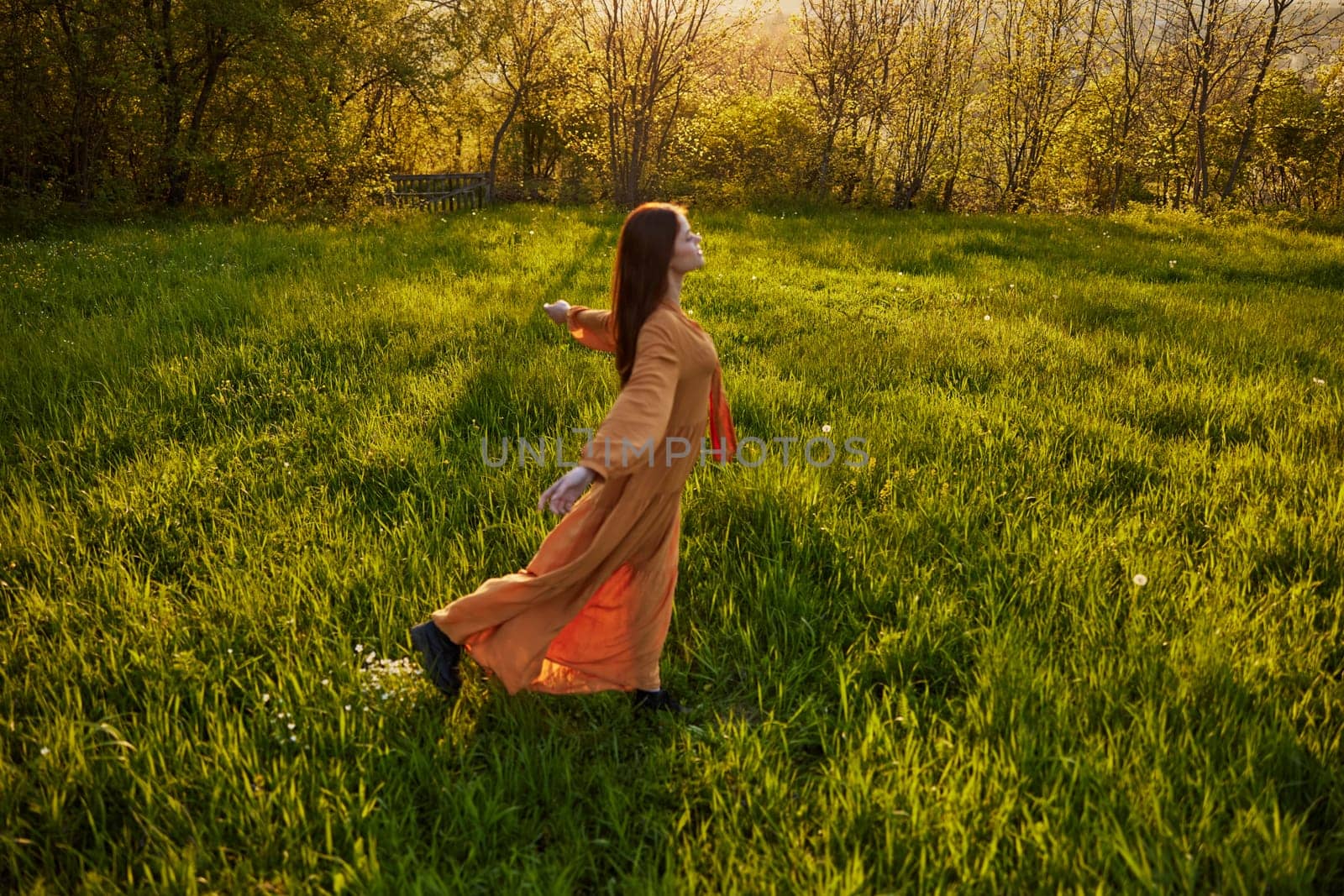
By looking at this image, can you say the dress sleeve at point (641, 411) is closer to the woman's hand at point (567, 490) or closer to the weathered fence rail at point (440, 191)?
the woman's hand at point (567, 490)

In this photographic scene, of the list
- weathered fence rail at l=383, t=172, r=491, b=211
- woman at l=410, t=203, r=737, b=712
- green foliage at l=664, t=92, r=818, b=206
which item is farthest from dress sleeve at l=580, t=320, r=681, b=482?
green foliage at l=664, t=92, r=818, b=206

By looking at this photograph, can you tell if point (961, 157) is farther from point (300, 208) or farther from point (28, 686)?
point (28, 686)

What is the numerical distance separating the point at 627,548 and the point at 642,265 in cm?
90

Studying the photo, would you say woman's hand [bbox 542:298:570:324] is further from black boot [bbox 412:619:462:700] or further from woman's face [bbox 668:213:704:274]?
black boot [bbox 412:619:462:700]

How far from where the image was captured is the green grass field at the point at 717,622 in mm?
2070

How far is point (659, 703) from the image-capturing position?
265 cm

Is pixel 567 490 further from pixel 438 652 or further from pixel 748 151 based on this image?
pixel 748 151

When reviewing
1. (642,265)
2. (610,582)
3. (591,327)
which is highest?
(642,265)

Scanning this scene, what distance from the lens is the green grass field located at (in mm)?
2070

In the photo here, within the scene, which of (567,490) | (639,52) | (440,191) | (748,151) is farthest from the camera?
(748,151)

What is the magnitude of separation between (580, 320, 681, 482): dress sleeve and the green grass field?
99 centimetres

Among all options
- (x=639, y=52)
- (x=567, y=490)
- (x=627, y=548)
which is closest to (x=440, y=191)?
(x=639, y=52)

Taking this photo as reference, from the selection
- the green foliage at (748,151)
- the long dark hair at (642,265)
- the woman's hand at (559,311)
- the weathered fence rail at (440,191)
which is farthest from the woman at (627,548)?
the green foliage at (748,151)

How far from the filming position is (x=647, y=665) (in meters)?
2.58
